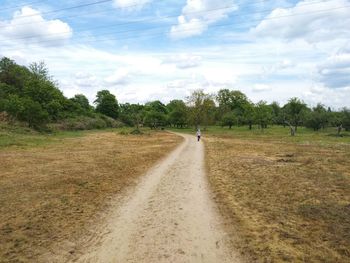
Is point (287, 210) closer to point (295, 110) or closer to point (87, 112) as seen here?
point (295, 110)

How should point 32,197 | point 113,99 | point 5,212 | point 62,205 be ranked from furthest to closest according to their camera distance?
1. point 113,99
2. point 32,197
3. point 62,205
4. point 5,212

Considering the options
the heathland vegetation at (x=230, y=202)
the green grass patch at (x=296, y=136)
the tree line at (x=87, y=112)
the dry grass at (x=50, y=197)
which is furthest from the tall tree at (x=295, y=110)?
the dry grass at (x=50, y=197)

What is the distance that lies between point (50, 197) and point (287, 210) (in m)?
8.08

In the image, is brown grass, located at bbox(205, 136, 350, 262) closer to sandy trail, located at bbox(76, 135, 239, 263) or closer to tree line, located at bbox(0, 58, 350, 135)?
sandy trail, located at bbox(76, 135, 239, 263)

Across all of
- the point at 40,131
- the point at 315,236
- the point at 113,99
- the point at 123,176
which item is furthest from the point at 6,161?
the point at 113,99

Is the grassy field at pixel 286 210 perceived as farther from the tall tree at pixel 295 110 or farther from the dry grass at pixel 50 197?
the tall tree at pixel 295 110

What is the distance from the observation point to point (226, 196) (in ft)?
37.7

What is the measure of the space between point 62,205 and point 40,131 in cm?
4329

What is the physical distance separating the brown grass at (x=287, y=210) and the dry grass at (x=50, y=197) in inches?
165

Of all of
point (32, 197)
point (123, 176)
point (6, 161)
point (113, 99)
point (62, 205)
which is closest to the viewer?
point (62, 205)

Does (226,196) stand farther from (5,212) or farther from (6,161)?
(6,161)

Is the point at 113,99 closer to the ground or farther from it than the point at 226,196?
farther from it

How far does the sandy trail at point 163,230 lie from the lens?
6480mm

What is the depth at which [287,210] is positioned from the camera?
9.73m
